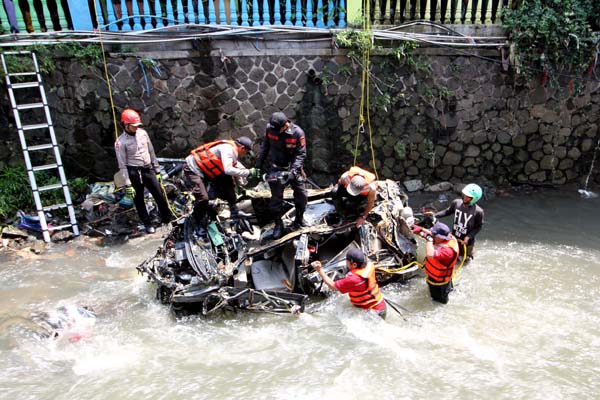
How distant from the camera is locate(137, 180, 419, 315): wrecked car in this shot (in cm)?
568

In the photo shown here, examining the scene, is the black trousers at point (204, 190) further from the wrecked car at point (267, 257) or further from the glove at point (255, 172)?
the glove at point (255, 172)

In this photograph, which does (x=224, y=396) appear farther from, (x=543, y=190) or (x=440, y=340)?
(x=543, y=190)

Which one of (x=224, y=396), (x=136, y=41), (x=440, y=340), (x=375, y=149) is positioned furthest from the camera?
(x=375, y=149)

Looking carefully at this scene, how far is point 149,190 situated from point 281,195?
2.65 metres

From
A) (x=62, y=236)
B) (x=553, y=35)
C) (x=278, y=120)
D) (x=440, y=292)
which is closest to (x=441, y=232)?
(x=440, y=292)

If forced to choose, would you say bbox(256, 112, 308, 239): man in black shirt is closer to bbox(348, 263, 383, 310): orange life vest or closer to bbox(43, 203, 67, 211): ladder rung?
bbox(348, 263, 383, 310): orange life vest

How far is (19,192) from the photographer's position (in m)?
8.33

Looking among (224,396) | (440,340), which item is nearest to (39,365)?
(224,396)

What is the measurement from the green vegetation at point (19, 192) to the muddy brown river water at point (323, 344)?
141 centimetres

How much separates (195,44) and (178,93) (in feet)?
3.21

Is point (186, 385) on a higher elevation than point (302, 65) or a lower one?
lower

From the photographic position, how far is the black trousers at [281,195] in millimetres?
6277

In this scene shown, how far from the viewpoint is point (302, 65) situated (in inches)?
355

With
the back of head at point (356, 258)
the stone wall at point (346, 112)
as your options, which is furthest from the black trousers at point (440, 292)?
the stone wall at point (346, 112)
